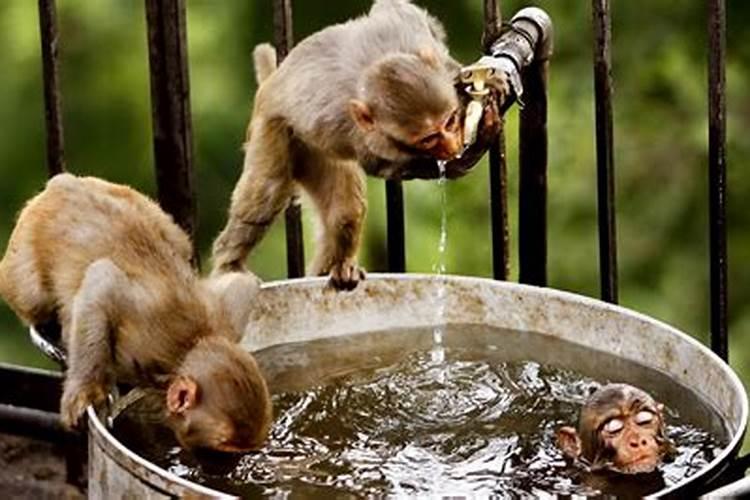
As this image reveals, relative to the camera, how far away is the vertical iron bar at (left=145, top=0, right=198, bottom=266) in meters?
4.52

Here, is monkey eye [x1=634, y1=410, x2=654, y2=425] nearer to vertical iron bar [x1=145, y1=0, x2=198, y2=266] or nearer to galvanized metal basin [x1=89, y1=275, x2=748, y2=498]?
galvanized metal basin [x1=89, y1=275, x2=748, y2=498]

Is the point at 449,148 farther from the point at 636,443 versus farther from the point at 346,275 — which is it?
the point at 636,443

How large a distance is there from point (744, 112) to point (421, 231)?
104cm

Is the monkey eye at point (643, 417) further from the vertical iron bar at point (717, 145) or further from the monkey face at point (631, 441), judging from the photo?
the vertical iron bar at point (717, 145)

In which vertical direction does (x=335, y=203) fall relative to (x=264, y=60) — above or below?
below

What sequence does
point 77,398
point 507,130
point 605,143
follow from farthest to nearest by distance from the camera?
point 507,130 → point 605,143 → point 77,398

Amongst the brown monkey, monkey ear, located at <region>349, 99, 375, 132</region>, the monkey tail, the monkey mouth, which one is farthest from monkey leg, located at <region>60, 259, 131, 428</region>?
the monkey mouth

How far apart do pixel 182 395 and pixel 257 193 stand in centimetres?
95

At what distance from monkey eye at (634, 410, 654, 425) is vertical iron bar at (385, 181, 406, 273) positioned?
114 centimetres

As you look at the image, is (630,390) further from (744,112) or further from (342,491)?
(744,112)

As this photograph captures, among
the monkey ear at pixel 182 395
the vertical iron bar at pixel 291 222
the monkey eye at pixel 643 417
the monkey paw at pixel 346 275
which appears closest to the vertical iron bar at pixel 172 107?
the vertical iron bar at pixel 291 222

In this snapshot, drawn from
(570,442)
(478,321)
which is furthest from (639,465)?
(478,321)

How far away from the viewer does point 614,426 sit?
3.47m

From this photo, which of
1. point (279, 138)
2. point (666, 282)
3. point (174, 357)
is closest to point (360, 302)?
point (174, 357)
